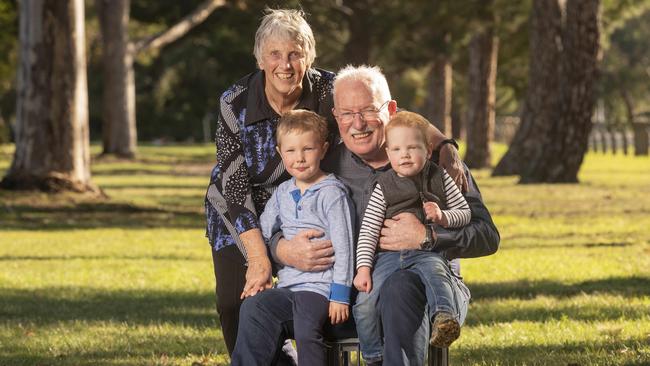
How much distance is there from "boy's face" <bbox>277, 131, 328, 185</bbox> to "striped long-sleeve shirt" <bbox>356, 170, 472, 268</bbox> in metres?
0.32

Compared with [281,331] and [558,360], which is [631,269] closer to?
[558,360]

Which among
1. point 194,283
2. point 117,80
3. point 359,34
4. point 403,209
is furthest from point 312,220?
point 359,34

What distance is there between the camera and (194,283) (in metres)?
12.5

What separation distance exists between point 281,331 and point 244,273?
92 cm

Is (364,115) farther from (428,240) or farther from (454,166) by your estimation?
(428,240)

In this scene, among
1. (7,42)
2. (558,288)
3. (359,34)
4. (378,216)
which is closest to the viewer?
(378,216)

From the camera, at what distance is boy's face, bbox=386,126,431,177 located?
18.4ft

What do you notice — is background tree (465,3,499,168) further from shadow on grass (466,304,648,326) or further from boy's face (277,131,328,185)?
boy's face (277,131,328,185)

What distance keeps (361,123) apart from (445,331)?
1087 millimetres

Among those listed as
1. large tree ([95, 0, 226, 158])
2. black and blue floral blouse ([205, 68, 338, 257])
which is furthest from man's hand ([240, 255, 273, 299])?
large tree ([95, 0, 226, 158])

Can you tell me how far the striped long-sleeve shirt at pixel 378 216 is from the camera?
18.7 feet

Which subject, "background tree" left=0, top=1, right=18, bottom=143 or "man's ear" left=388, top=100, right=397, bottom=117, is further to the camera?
"background tree" left=0, top=1, right=18, bottom=143

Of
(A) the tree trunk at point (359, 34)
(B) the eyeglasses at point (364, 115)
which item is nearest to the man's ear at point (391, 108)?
(B) the eyeglasses at point (364, 115)

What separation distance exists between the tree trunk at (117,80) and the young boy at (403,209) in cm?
3428
